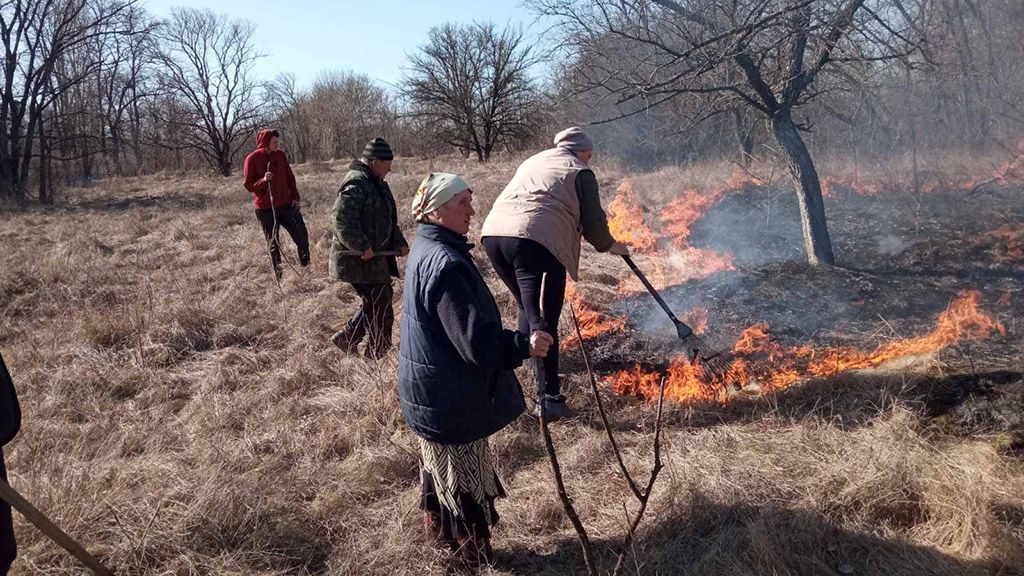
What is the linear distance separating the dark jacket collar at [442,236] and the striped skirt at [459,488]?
0.76 meters

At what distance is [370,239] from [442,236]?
2290 mm

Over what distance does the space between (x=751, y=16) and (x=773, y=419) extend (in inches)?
115

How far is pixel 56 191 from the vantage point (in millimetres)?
19000

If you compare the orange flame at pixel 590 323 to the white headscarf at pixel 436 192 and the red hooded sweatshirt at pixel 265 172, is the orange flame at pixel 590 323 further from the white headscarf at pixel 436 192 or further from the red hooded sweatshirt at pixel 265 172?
the red hooded sweatshirt at pixel 265 172

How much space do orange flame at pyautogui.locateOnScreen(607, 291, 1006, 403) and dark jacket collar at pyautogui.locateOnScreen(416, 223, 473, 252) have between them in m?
2.15

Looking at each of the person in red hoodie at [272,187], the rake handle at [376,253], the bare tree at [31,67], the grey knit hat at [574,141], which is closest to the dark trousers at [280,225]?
the person in red hoodie at [272,187]

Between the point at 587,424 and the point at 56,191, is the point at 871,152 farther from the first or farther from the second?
the point at 56,191

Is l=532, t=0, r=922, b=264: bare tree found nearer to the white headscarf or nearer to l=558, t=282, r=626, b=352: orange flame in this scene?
l=558, t=282, r=626, b=352: orange flame

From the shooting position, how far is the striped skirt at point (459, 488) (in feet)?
7.79

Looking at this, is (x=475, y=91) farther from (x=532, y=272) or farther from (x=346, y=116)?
(x=532, y=272)

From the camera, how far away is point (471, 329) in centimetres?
206

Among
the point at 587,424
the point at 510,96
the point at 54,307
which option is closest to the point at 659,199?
the point at 587,424

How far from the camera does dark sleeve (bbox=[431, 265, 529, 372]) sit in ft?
6.79

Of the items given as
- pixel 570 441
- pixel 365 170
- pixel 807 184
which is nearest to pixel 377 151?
pixel 365 170
